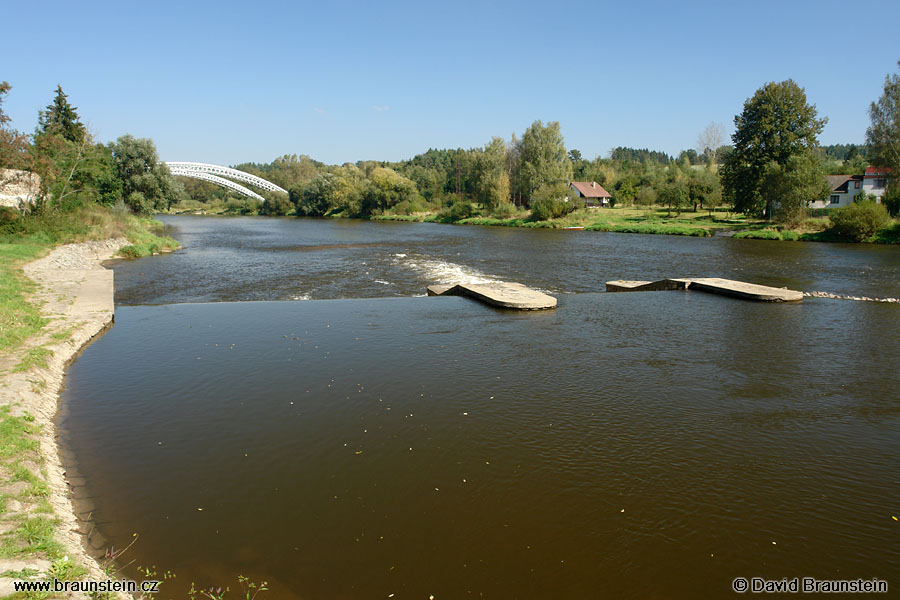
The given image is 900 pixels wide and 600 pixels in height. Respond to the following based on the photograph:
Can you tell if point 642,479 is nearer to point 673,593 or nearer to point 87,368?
point 673,593

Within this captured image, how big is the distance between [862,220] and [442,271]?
3421 centimetres

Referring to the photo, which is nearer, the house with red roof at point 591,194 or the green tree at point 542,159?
the green tree at point 542,159

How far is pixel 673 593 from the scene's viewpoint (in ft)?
14.1

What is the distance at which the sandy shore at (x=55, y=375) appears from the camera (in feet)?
14.6

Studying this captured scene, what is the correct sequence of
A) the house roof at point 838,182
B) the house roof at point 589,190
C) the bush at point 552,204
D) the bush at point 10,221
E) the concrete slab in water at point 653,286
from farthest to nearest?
the house roof at point 589,190, the bush at point 552,204, the house roof at point 838,182, the bush at point 10,221, the concrete slab in water at point 653,286

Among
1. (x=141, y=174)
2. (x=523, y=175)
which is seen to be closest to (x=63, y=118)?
(x=141, y=174)

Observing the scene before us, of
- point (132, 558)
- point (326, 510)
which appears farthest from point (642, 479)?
point (132, 558)

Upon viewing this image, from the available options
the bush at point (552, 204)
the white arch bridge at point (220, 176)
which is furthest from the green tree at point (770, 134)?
the white arch bridge at point (220, 176)

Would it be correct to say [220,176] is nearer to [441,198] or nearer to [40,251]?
[441,198]

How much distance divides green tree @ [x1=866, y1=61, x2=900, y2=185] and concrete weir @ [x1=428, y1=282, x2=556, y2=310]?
5039 cm

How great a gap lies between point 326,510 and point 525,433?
2970 millimetres

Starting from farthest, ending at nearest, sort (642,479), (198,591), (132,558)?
(642,479)
(132,558)
(198,591)

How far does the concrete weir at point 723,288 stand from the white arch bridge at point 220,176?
365ft

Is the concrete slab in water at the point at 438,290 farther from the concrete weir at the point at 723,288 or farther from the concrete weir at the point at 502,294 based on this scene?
the concrete weir at the point at 723,288
